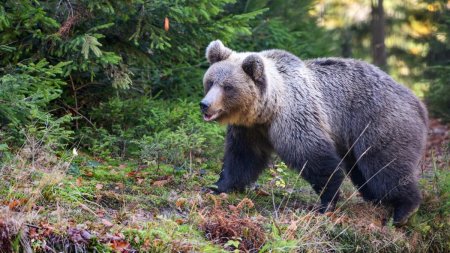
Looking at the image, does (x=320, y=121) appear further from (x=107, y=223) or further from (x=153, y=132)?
(x=107, y=223)

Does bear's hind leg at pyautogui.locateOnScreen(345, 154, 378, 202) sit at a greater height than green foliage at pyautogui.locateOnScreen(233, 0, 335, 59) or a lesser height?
lesser

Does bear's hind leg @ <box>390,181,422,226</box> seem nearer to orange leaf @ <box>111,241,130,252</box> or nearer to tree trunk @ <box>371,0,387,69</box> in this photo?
orange leaf @ <box>111,241,130,252</box>

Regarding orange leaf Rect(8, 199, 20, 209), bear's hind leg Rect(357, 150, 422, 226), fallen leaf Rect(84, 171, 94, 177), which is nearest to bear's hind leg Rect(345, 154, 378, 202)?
bear's hind leg Rect(357, 150, 422, 226)

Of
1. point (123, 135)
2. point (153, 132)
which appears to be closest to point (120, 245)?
point (123, 135)

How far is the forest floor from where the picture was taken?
222 inches

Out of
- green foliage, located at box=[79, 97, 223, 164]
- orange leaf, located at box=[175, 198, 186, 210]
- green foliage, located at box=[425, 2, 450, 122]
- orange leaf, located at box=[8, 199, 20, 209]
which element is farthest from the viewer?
green foliage, located at box=[425, 2, 450, 122]

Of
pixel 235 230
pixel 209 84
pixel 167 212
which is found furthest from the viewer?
pixel 209 84

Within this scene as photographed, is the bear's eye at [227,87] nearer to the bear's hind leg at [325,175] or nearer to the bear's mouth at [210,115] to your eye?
the bear's mouth at [210,115]

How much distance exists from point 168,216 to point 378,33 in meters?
11.9

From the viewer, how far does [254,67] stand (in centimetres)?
765

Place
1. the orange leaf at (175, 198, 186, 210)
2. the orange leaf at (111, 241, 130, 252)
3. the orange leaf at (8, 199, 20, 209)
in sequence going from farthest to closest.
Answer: the orange leaf at (175, 198, 186, 210), the orange leaf at (8, 199, 20, 209), the orange leaf at (111, 241, 130, 252)

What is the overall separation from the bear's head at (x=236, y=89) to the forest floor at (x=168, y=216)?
96cm

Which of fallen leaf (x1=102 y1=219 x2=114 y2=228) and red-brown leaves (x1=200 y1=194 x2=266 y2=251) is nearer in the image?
fallen leaf (x1=102 y1=219 x2=114 y2=228)

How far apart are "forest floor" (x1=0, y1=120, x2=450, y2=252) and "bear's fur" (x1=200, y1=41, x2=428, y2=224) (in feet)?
1.27
